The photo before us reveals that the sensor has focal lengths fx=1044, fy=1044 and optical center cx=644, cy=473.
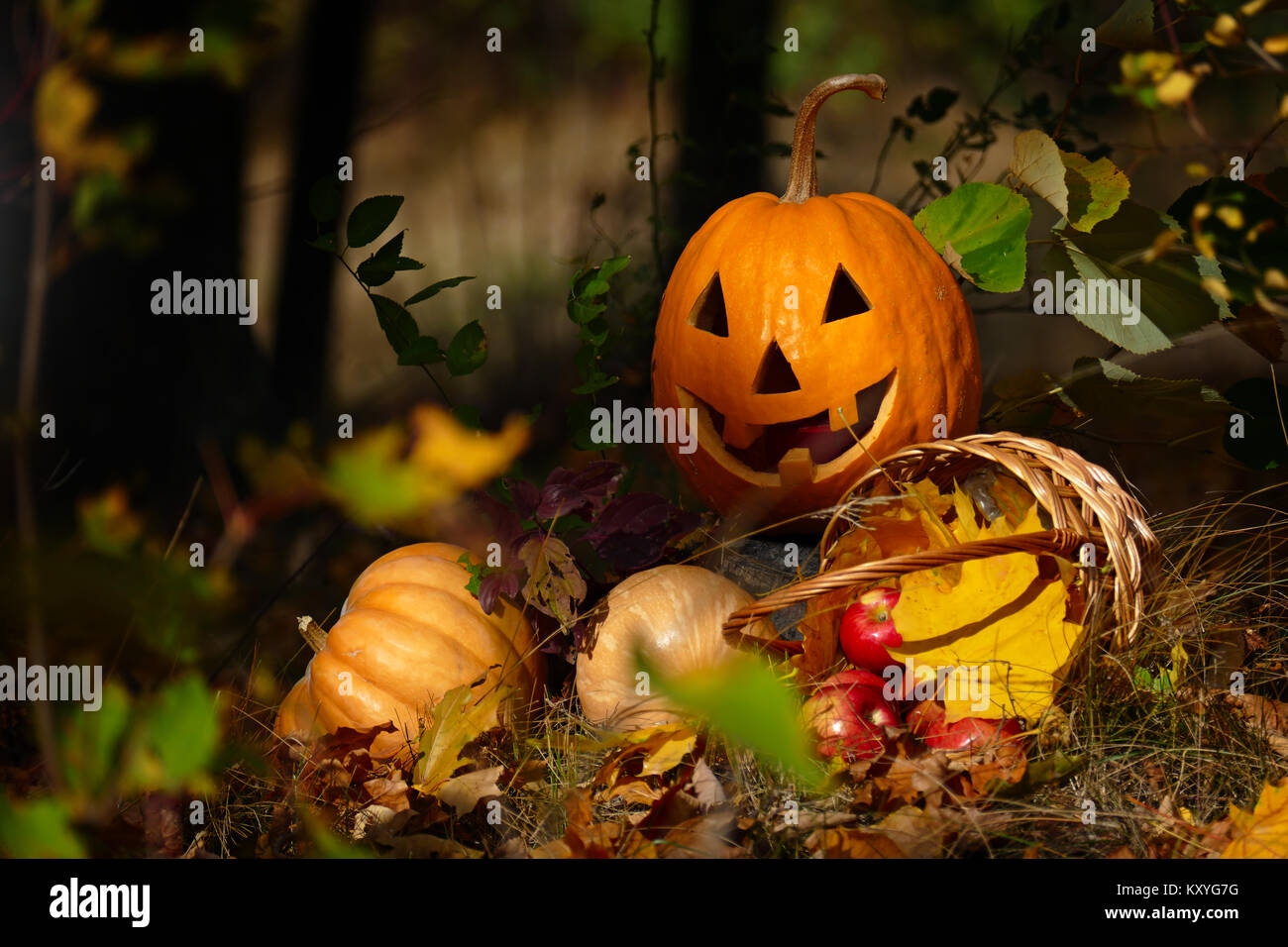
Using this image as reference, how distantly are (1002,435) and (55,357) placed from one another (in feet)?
6.69

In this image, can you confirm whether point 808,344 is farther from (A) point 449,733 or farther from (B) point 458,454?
(A) point 449,733

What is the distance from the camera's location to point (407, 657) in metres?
1.78

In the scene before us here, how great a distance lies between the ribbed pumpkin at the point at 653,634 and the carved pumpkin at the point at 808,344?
264mm

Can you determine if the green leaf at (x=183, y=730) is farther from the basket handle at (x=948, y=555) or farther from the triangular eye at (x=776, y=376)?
the triangular eye at (x=776, y=376)

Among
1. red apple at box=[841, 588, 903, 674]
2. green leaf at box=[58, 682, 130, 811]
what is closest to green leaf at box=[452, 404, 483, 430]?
red apple at box=[841, 588, 903, 674]

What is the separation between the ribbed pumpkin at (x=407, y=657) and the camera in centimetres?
178

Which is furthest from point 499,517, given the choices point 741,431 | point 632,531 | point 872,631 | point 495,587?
point 872,631

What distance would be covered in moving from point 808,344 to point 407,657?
2.90 feet

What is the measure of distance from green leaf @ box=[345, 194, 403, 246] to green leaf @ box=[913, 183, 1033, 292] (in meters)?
1.04

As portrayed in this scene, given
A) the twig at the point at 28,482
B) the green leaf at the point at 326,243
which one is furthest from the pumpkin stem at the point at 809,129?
the twig at the point at 28,482

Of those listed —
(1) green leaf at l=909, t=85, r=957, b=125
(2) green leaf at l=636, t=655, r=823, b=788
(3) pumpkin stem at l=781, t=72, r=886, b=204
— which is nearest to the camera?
(2) green leaf at l=636, t=655, r=823, b=788

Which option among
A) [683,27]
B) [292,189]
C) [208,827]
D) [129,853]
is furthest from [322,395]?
[129,853]

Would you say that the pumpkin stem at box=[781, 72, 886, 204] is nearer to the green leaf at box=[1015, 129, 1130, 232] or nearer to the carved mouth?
the green leaf at box=[1015, 129, 1130, 232]

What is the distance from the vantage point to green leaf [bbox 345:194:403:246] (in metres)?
1.81
